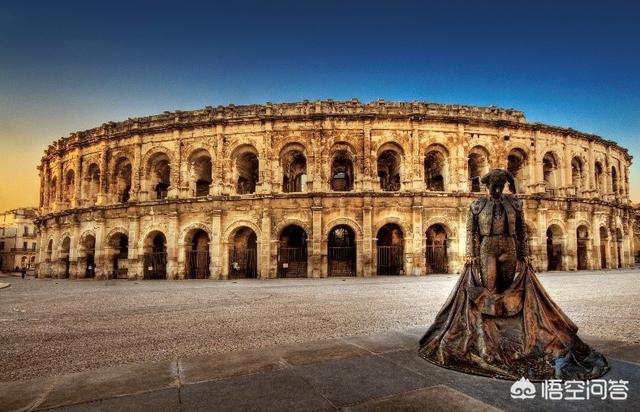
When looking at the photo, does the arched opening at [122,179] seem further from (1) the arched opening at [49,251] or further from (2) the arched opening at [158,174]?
(1) the arched opening at [49,251]

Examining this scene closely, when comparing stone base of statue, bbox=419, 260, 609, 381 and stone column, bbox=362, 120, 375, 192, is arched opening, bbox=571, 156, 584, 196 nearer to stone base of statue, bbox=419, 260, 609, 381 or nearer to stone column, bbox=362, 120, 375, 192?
stone column, bbox=362, 120, 375, 192

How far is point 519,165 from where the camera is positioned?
22.0 meters

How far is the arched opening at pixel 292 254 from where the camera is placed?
65.6 ft

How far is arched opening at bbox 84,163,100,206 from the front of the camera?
917 inches

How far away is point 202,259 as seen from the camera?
69.3 feet

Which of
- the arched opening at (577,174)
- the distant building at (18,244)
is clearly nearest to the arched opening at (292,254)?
the arched opening at (577,174)

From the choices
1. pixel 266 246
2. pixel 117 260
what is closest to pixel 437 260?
pixel 266 246

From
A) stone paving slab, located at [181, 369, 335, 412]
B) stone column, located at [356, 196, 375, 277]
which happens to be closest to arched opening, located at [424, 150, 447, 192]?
stone column, located at [356, 196, 375, 277]

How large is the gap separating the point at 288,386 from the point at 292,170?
21.7 meters

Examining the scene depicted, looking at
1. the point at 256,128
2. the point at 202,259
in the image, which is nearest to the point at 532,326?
the point at 256,128

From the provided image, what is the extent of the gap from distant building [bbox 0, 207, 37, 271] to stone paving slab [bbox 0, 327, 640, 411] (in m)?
57.9

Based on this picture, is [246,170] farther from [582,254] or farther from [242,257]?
[582,254]

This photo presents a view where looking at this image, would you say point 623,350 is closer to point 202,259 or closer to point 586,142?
point 202,259

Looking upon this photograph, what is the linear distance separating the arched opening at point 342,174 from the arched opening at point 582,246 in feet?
50.9
